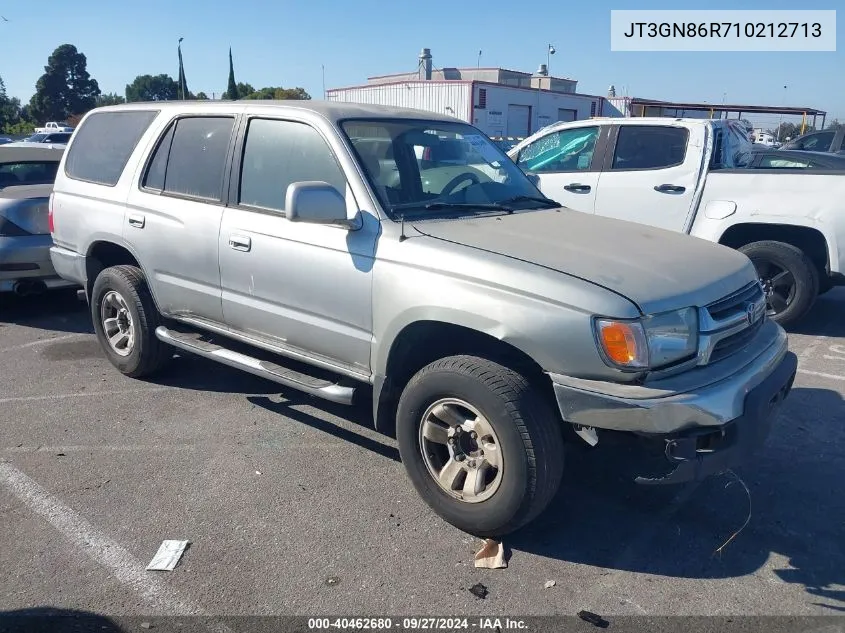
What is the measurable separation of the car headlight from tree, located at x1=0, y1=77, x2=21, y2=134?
67.0 m

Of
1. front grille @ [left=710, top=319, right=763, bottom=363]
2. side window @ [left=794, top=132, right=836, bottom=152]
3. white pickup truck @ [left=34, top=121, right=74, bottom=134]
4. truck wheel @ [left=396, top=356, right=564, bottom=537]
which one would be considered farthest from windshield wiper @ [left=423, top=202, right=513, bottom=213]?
white pickup truck @ [left=34, top=121, right=74, bottom=134]

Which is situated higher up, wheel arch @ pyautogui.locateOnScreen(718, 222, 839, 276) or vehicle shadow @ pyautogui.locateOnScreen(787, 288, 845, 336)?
wheel arch @ pyautogui.locateOnScreen(718, 222, 839, 276)

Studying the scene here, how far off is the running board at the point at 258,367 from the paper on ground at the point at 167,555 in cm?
98

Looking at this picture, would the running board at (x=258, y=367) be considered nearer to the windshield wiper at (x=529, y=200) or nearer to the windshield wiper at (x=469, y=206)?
the windshield wiper at (x=469, y=206)

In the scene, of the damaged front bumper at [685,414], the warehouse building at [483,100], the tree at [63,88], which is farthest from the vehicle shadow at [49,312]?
the tree at [63,88]

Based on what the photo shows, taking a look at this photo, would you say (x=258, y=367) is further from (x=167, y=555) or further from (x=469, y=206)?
(x=469, y=206)

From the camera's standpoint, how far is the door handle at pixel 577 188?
24.1 feet

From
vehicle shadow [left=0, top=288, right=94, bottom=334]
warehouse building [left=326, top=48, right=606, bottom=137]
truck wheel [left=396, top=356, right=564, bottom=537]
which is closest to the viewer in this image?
truck wheel [left=396, top=356, right=564, bottom=537]

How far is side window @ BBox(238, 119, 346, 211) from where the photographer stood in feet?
12.8

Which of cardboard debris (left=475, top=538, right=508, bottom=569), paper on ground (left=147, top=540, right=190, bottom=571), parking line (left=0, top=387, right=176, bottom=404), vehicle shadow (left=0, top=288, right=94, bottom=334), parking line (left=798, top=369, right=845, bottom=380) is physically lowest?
cardboard debris (left=475, top=538, right=508, bottom=569)

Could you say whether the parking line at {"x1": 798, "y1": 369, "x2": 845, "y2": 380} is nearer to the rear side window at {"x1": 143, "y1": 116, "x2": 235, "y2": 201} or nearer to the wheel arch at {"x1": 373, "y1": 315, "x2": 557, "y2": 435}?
the wheel arch at {"x1": 373, "y1": 315, "x2": 557, "y2": 435}

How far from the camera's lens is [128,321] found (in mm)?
5207

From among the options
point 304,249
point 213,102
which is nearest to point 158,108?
point 213,102

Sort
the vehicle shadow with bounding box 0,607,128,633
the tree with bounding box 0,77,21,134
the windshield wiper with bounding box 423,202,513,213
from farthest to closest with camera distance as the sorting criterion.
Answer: the tree with bounding box 0,77,21,134
the windshield wiper with bounding box 423,202,513,213
the vehicle shadow with bounding box 0,607,128,633
